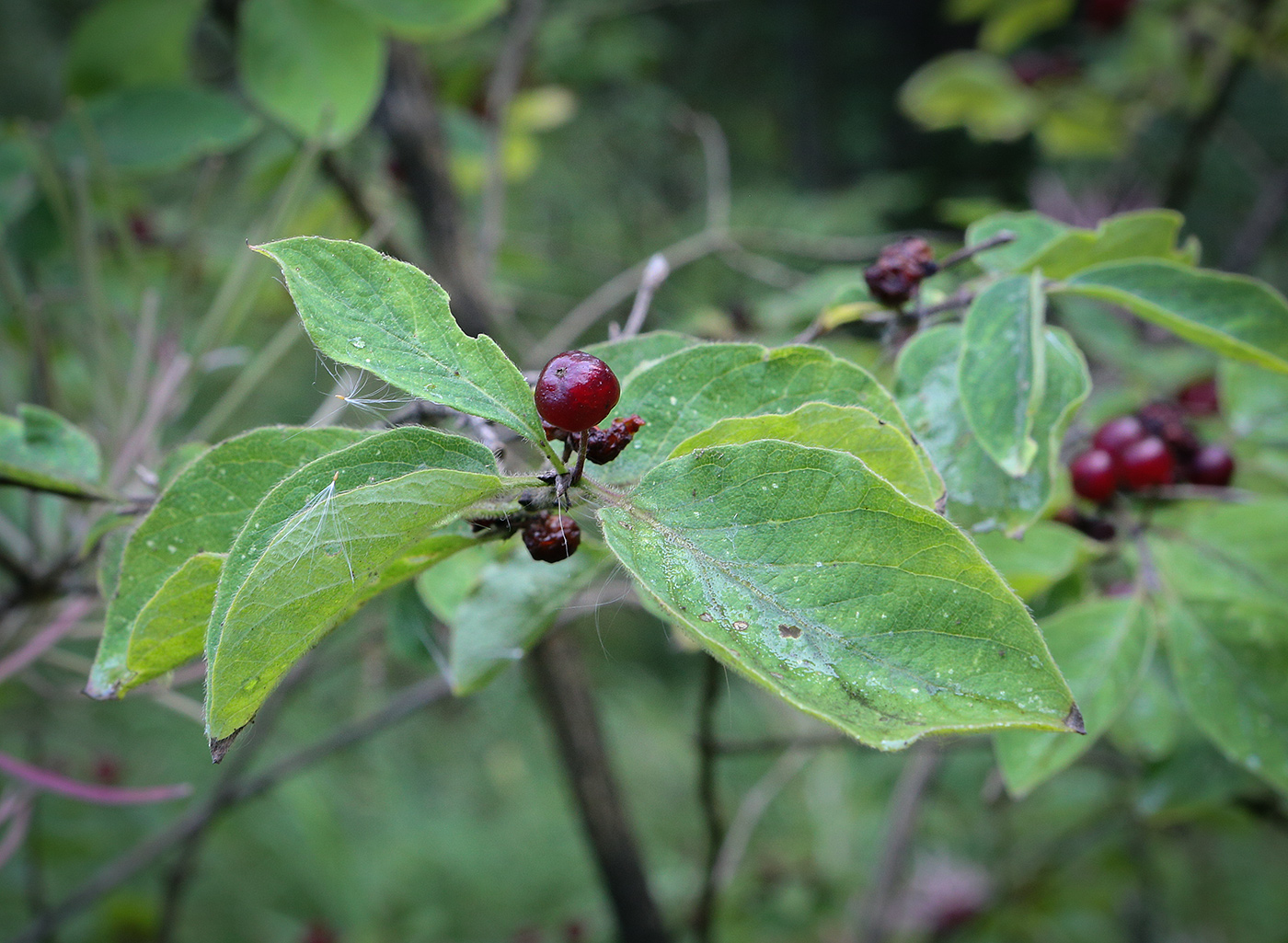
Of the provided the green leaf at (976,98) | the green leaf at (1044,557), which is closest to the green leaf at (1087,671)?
the green leaf at (1044,557)

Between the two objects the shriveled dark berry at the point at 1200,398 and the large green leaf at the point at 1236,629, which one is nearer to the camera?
the large green leaf at the point at 1236,629

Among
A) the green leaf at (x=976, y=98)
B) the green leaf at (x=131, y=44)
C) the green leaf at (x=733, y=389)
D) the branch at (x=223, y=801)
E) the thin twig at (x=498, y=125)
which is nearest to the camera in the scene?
the green leaf at (x=733, y=389)

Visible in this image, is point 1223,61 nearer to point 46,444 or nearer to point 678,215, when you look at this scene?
point 678,215

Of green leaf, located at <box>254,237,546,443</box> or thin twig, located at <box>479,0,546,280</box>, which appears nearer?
green leaf, located at <box>254,237,546,443</box>

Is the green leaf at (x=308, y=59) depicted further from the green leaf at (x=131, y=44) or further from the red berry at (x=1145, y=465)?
the red berry at (x=1145, y=465)

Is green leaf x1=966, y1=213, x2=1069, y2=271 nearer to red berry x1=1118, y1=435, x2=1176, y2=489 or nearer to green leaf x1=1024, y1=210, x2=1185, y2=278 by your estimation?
green leaf x1=1024, y1=210, x2=1185, y2=278

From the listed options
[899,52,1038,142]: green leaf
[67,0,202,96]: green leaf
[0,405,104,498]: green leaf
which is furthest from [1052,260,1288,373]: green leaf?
[899,52,1038,142]: green leaf

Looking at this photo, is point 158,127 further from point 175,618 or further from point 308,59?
point 175,618
